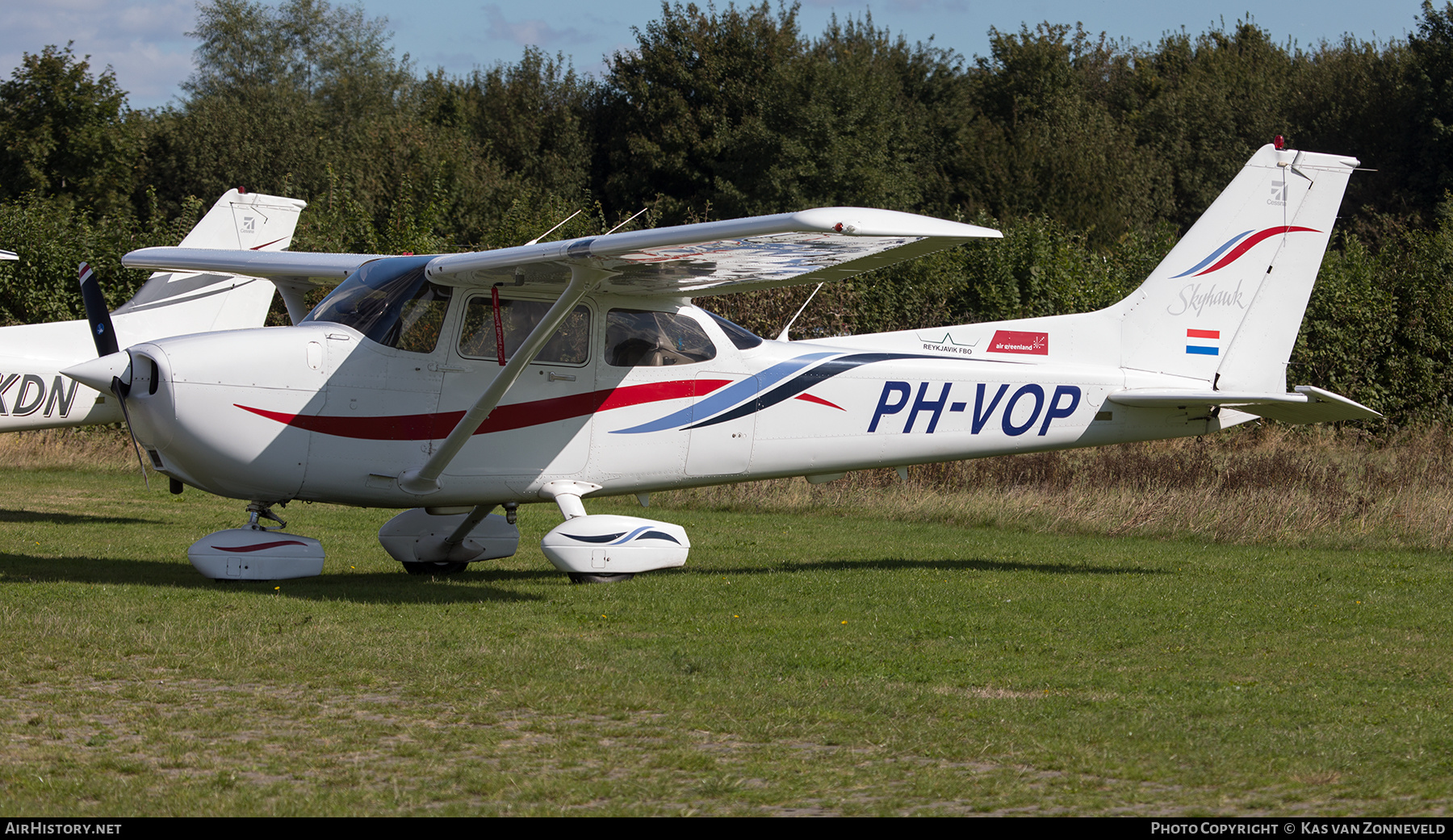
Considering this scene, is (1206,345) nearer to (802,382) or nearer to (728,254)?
(802,382)

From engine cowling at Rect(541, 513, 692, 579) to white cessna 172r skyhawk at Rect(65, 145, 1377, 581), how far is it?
0.05ft

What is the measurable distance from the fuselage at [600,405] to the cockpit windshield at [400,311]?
0.03 metres

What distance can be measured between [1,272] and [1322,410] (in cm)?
2185

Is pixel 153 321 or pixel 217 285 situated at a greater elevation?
pixel 217 285

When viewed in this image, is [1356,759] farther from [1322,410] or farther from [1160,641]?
[1322,410]

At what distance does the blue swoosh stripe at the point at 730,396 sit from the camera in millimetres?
10055

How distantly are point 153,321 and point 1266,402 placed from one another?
1191 cm

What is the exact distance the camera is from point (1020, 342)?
1114cm

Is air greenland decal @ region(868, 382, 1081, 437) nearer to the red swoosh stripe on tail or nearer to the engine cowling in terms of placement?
the red swoosh stripe on tail

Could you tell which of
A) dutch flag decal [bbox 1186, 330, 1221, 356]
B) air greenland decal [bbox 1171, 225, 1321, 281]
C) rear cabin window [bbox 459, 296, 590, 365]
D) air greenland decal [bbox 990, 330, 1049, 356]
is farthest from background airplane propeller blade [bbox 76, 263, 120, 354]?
air greenland decal [bbox 1171, 225, 1321, 281]

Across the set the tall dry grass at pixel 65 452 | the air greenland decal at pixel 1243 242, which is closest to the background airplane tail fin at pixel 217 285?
the tall dry grass at pixel 65 452

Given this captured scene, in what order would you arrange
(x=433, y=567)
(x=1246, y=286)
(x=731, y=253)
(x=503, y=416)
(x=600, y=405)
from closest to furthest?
(x=731, y=253) → (x=503, y=416) → (x=600, y=405) → (x=433, y=567) → (x=1246, y=286)

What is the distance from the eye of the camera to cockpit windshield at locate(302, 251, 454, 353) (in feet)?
30.5

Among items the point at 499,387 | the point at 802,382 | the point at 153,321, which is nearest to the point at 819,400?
the point at 802,382
